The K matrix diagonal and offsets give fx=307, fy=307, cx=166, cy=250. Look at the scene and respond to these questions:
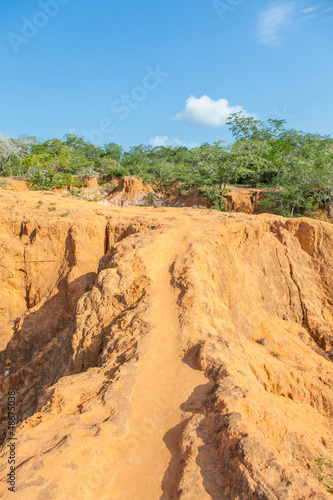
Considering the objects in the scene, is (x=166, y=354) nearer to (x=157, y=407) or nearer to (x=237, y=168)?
(x=157, y=407)

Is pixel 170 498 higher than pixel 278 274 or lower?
lower

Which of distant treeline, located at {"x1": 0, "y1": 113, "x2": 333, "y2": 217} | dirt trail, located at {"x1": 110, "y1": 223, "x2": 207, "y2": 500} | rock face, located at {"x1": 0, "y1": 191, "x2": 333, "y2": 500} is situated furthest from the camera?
distant treeline, located at {"x1": 0, "y1": 113, "x2": 333, "y2": 217}

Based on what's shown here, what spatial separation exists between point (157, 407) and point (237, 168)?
2145 centimetres

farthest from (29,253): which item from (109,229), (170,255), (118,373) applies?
(118,373)

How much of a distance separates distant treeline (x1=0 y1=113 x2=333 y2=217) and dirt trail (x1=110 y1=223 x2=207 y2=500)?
16.3 m

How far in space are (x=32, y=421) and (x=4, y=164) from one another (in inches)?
1421

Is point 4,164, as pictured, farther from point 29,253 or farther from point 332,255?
point 332,255

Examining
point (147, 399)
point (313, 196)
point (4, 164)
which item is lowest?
point (147, 399)

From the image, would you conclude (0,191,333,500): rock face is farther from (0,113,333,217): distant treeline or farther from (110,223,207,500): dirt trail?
(0,113,333,217): distant treeline

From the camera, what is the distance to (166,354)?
5.45 m

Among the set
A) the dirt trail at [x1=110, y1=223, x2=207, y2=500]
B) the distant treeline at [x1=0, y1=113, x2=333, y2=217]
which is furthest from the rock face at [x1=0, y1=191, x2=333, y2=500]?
the distant treeline at [x1=0, y1=113, x2=333, y2=217]

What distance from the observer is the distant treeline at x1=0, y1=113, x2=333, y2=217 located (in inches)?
791

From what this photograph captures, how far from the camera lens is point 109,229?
11789 millimetres

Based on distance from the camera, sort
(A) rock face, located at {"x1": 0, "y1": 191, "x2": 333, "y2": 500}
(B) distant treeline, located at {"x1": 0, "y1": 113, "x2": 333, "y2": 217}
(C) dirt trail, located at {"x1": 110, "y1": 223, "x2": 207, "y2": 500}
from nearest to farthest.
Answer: (A) rock face, located at {"x1": 0, "y1": 191, "x2": 333, "y2": 500}
(C) dirt trail, located at {"x1": 110, "y1": 223, "x2": 207, "y2": 500}
(B) distant treeline, located at {"x1": 0, "y1": 113, "x2": 333, "y2": 217}
